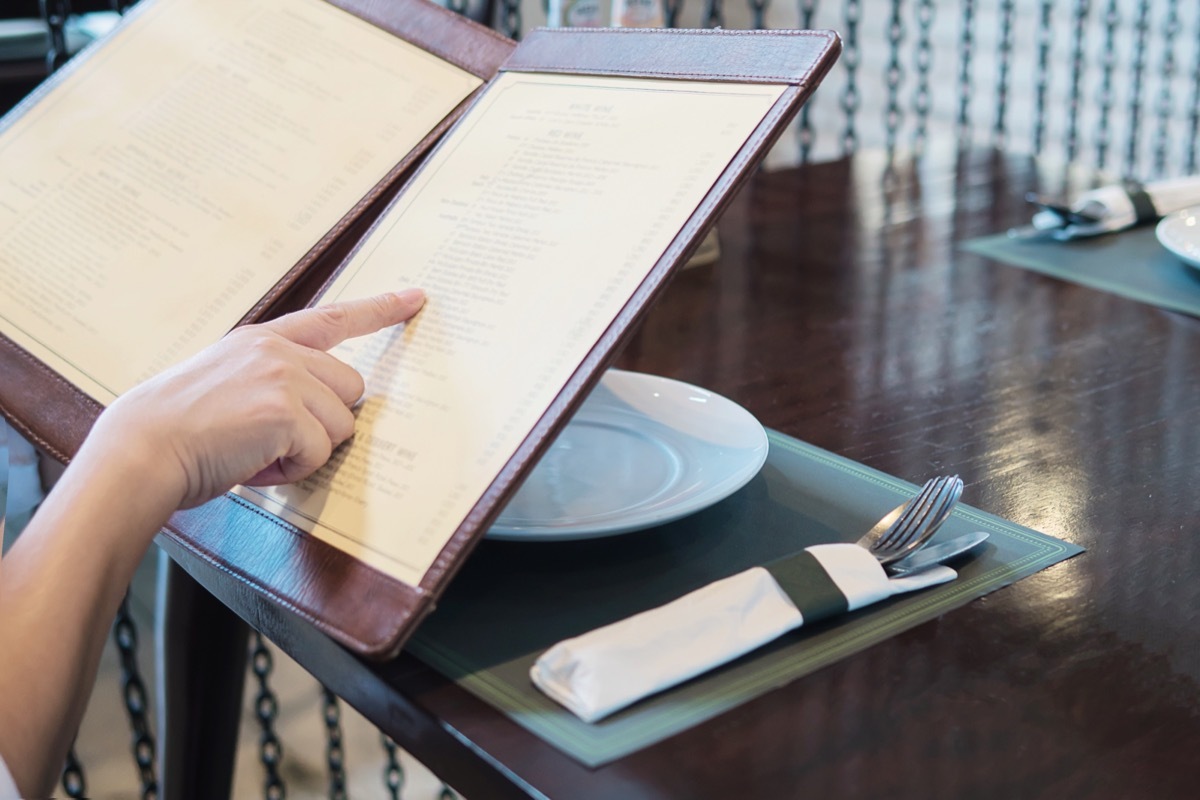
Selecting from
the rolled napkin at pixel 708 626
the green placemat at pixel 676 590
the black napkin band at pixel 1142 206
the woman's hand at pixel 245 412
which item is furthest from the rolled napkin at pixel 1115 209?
the woman's hand at pixel 245 412

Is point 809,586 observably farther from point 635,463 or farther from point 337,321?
point 337,321

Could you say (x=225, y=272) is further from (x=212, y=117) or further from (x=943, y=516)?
(x=943, y=516)

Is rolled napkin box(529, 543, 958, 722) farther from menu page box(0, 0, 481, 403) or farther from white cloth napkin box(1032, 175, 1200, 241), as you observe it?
white cloth napkin box(1032, 175, 1200, 241)

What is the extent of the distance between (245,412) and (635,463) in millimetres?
263

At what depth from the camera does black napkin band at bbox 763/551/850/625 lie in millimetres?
639

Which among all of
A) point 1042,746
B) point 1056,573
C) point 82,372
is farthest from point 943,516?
point 82,372

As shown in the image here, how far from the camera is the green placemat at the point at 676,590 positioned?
22.8 inches

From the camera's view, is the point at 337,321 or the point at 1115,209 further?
the point at 1115,209

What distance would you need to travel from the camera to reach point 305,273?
2.87 ft

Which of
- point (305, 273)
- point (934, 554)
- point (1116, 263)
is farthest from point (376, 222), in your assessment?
point (1116, 263)

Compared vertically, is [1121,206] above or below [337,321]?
below

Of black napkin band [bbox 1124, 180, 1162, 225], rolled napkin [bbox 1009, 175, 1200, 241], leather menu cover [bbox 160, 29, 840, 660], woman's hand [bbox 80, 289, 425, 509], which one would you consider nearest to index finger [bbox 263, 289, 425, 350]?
woman's hand [bbox 80, 289, 425, 509]

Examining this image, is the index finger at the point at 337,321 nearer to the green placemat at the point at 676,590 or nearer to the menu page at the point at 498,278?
the menu page at the point at 498,278

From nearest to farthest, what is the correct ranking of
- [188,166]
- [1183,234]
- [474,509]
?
[474,509] < [188,166] < [1183,234]
